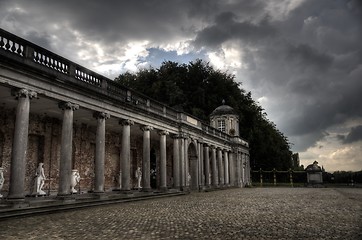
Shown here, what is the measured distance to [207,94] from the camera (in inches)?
1818

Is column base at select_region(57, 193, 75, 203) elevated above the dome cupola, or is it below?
below

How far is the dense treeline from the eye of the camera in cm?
4409

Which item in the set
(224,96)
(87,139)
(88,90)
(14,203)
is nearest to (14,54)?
(88,90)

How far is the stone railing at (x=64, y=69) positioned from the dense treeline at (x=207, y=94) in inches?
869

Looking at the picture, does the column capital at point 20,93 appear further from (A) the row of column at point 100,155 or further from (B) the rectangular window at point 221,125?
(B) the rectangular window at point 221,125

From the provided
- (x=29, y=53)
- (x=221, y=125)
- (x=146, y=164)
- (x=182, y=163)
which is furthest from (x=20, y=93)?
(x=221, y=125)

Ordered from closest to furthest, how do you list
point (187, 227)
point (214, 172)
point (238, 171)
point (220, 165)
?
1. point (187, 227)
2. point (214, 172)
3. point (220, 165)
4. point (238, 171)

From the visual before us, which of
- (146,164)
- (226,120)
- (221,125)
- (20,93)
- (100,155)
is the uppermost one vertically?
(226,120)

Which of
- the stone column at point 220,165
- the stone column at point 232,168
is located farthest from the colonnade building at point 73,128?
the stone column at point 232,168

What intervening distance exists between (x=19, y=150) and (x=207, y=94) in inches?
1438

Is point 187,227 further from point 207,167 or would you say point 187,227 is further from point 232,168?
point 232,168

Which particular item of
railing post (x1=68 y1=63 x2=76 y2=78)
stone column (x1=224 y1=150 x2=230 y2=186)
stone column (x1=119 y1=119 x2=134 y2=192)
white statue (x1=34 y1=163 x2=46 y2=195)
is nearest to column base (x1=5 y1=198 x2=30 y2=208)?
white statue (x1=34 y1=163 x2=46 y2=195)

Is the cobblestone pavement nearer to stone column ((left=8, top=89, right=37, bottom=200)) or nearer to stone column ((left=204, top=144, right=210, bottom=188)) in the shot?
stone column ((left=8, top=89, right=37, bottom=200))

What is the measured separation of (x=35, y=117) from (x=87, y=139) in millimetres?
4550
